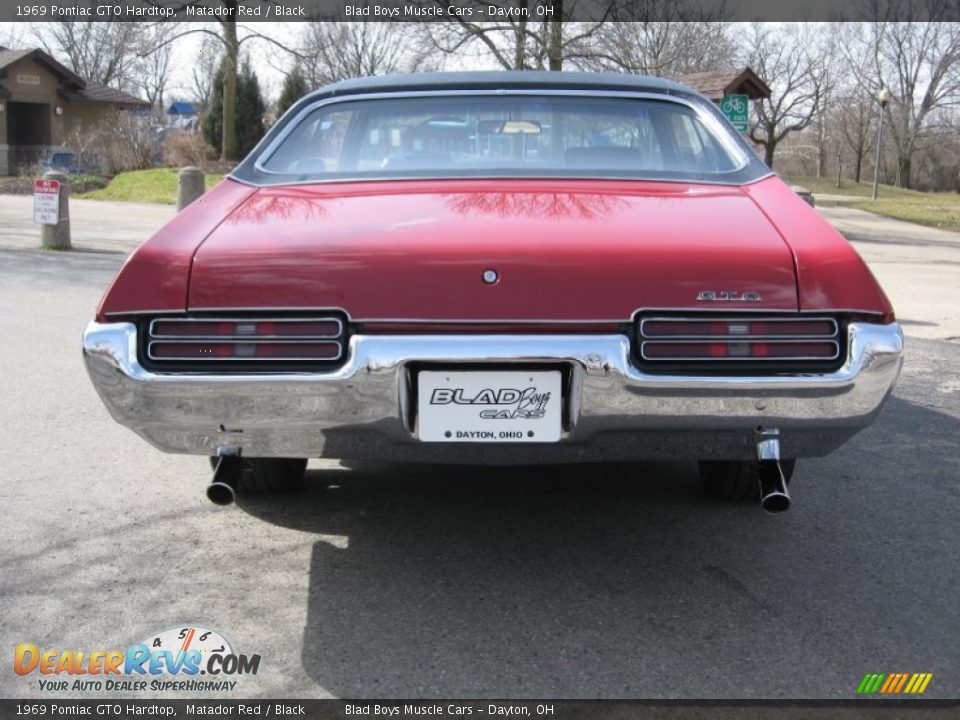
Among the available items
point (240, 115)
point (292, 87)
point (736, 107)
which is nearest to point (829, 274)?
point (736, 107)

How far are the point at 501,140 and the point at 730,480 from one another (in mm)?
1518

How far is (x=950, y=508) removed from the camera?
4004mm

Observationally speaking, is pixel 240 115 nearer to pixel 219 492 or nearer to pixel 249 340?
pixel 219 492

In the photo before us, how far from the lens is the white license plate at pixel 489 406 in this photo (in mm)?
2645

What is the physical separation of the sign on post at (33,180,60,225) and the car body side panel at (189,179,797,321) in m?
10.5

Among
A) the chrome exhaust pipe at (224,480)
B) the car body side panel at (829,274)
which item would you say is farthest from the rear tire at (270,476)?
the car body side panel at (829,274)

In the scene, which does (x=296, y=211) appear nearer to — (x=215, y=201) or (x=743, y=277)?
(x=215, y=201)

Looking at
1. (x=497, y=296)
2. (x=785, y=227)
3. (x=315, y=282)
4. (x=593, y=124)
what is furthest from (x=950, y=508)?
(x=315, y=282)

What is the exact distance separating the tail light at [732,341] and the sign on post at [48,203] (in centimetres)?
1119

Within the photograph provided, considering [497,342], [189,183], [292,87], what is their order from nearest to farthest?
[497,342]
[189,183]
[292,87]

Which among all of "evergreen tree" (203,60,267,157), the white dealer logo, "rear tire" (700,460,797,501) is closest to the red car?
the white dealer logo

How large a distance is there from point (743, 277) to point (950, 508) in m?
1.93

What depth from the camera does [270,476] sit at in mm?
3881

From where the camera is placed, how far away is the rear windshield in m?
3.59
